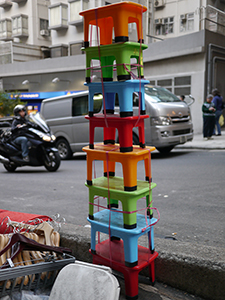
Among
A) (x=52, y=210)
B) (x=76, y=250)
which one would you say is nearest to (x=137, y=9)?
(x=76, y=250)

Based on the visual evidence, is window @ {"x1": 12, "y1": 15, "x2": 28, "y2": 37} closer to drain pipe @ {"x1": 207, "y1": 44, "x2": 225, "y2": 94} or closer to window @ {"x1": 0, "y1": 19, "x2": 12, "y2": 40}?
window @ {"x1": 0, "y1": 19, "x2": 12, "y2": 40}

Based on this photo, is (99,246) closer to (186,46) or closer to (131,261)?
(131,261)

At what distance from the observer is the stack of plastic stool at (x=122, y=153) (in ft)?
7.29

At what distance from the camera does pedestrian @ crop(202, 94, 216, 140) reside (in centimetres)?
1250

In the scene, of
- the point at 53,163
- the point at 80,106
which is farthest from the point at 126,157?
the point at 80,106

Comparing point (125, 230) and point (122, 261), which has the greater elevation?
point (125, 230)

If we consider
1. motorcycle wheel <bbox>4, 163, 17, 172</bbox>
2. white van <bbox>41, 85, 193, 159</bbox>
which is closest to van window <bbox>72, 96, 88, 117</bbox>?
white van <bbox>41, 85, 193, 159</bbox>

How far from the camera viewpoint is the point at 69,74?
27016mm

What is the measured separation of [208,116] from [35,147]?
705 cm

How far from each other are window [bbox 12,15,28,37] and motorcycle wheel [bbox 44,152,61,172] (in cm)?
3252

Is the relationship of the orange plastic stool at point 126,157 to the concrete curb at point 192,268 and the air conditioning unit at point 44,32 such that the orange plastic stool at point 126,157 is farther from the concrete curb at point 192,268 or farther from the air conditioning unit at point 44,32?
the air conditioning unit at point 44,32

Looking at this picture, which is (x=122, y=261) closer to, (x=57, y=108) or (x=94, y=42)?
(x=94, y=42)

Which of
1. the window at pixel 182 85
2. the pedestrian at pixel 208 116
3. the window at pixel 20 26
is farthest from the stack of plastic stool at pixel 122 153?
the window at pixel 20 26

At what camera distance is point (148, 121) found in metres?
9.17
